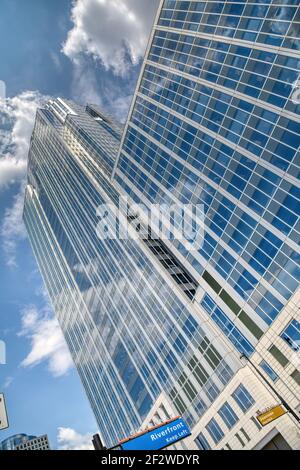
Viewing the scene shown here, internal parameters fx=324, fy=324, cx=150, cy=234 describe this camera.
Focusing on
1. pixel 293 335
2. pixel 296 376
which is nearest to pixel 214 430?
pixel 296 376

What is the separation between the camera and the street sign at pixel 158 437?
1725cm

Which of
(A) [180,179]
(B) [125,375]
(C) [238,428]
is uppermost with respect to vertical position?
(A) [180,179]

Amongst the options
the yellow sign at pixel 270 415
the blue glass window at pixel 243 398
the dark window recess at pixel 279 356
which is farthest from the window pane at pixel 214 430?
the yellow sign at pixel 270 415

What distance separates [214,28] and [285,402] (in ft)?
182

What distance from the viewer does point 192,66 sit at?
5706cm

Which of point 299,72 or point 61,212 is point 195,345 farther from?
point 61,212

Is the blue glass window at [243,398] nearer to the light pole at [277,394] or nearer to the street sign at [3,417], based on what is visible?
the light pole at [277,394]

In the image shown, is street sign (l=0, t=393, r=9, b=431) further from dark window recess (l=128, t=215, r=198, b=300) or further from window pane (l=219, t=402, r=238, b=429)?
dark window recess (l=128, t=215, r=198, b=300)

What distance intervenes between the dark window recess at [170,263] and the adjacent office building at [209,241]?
0.35 m

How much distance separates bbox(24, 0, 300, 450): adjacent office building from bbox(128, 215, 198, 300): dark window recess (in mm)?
347

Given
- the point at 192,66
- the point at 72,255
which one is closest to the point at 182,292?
the point at 192,66

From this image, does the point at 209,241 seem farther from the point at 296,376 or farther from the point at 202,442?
the point at 202,442

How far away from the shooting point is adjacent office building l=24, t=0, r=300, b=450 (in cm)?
4025

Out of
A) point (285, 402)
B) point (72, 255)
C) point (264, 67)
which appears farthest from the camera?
point (72, 255)
